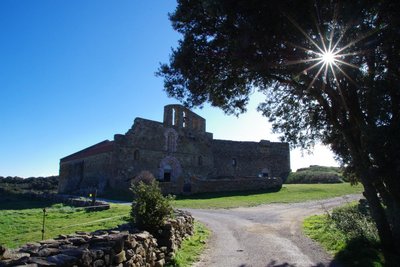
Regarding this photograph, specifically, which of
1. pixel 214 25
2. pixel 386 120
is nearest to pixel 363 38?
pixel 386 120

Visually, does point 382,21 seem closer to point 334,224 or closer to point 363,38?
point 363,38

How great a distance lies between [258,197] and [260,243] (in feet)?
54.0

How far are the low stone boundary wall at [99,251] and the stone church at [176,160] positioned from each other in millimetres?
20731

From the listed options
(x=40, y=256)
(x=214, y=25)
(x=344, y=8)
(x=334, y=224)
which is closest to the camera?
(x=40, y=256)

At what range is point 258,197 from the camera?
27594 mm

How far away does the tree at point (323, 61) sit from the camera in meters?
8.96

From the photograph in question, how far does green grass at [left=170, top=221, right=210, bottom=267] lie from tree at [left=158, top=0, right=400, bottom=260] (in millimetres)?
4843

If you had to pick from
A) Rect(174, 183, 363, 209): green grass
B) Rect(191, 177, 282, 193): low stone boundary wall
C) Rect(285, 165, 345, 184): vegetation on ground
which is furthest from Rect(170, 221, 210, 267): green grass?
Rect(285, 165, 345, 184): vegetation on ground

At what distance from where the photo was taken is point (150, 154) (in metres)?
37.8

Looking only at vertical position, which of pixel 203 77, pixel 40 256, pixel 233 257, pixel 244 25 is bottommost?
pixel 233 257

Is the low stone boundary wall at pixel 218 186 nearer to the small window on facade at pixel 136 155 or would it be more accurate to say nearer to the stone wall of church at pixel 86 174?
the small window on facade at pixel 136 155

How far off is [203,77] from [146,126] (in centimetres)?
2670

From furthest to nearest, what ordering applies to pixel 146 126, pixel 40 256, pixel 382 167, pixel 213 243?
pixel 146 126, pixel 213 243, pixel 382 167, pixel 40 256

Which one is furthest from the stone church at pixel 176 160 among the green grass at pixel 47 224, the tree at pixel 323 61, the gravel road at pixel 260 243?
the tree at pixel 323 61
